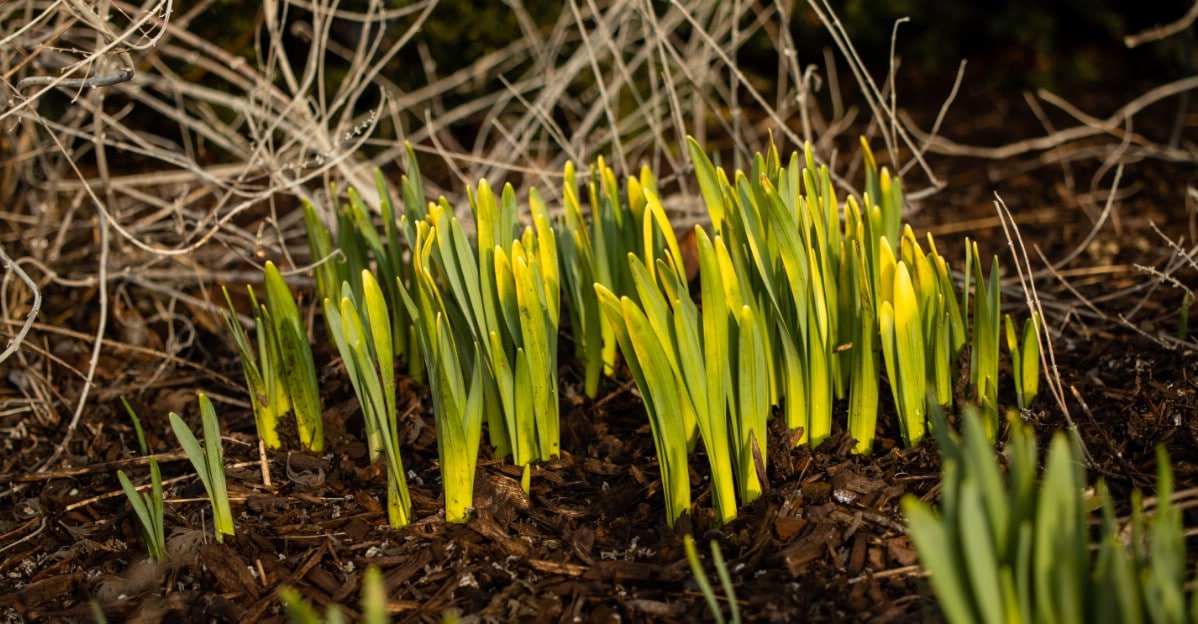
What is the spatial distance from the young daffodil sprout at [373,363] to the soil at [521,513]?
0.08m

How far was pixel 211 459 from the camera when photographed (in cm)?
185

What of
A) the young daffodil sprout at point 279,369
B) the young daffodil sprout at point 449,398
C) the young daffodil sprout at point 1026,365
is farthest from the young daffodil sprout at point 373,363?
the young daffodil sprout at point 1026,365

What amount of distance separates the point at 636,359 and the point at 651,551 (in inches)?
13.0

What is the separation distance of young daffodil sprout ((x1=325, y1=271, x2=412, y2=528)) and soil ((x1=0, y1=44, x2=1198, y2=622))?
75mm

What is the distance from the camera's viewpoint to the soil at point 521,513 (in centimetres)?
178

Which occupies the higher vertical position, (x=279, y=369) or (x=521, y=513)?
(x=279, y=369)

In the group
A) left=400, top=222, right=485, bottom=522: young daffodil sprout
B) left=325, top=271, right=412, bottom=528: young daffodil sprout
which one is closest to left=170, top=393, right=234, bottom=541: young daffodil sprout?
left=325, top=271, right=412, bottom=528: young daffodil sprout

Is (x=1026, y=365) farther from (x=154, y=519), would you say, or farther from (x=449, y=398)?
(x=154, y=519)

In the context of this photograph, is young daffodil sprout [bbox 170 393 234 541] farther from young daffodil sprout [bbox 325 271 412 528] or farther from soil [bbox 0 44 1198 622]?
young daffodil sprout [bbox 325 271 412 528]

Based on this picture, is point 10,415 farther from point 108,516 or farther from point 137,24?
point 137,24

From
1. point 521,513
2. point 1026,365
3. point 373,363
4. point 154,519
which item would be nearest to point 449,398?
point 373,363

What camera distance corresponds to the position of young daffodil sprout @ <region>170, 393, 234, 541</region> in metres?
1.78

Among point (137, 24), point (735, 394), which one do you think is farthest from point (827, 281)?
point (137, 24)

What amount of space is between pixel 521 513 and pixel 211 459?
1.82ft
